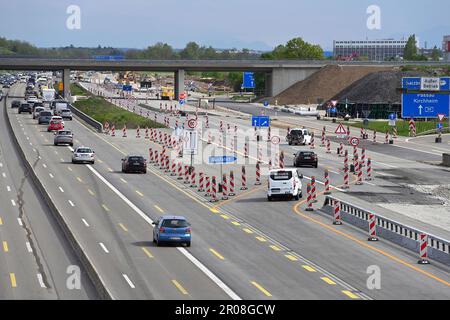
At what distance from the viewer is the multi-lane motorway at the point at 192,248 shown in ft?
114

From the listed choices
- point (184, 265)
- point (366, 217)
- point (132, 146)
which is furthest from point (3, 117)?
point (184, 265)

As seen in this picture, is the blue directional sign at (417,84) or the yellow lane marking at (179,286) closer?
the yellow lane marking at (179,286)

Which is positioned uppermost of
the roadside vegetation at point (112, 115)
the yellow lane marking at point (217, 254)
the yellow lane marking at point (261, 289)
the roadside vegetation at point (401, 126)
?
the roadside vegetation at point (112, 115)

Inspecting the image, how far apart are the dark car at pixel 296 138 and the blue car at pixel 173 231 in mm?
52899

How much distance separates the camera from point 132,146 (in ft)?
301

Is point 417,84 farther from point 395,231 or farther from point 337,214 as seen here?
point 395,231

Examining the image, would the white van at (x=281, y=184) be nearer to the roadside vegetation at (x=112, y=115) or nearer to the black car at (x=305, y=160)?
the black car at (x=305, y=160)

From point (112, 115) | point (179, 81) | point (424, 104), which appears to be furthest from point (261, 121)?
point (179, 81)

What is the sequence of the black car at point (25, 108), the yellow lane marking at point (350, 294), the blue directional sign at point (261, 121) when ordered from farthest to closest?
the black car at point (25, 108) → the blue directional sign at point (261, 121) → the yellow lane marking at point (350, 294)

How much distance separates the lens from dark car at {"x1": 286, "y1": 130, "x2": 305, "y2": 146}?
95.3 m

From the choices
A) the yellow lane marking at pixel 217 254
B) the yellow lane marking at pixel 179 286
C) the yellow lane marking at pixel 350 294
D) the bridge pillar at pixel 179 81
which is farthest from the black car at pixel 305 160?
the bridge pillar at pixel 179 81

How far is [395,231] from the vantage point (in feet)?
150

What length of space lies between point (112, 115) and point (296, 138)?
37991 mm

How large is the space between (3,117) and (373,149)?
45.4 meters
